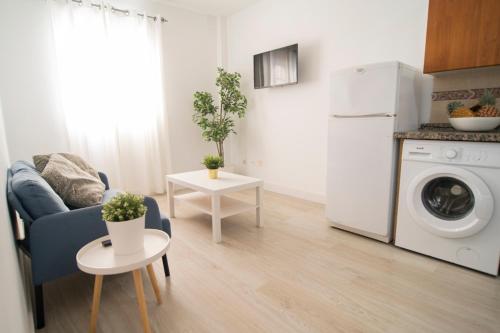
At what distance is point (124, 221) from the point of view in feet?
3.81

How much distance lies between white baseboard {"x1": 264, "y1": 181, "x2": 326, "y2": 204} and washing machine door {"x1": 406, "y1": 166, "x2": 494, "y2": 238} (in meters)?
1.38

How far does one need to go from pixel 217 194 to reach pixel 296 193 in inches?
67.1

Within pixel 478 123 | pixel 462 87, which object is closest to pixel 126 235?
pixel 478 123

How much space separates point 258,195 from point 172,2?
311cm

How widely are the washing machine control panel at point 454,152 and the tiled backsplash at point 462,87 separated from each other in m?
0.65

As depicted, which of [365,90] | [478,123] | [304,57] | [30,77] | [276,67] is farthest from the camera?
[276,67]

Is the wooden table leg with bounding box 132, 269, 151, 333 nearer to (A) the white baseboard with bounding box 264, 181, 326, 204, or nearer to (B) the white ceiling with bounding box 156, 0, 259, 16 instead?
(A) the white baseboard with bounding box 264, 181, 326, 204

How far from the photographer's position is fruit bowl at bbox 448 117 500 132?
1.85 meters

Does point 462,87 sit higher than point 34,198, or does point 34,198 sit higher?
point 462,87

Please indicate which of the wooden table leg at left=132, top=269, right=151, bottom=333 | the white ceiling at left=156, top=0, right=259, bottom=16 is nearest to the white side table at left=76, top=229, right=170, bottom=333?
the wooden table leg at left=132, top=269, right=151, bottom=333

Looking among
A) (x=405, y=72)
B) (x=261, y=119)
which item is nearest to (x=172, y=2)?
(x=261, y=119)

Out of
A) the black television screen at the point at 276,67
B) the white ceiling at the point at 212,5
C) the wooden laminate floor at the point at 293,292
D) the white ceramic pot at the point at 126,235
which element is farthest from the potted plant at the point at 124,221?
the white ceiling at the point at 212,5

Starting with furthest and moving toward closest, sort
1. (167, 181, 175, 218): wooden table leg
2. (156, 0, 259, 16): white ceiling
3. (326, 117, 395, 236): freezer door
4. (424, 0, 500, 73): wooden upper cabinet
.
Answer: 1. (156, 0, 259, 16): white ceiling
2. (167, 181, 175, 218): wooden table leg
3. (326, 117, 395, 236): freezer door
4. (424, 0, 500, 73): wooden upper cabinet

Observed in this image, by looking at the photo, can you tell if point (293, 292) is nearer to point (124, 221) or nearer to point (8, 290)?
point (124, 221)
